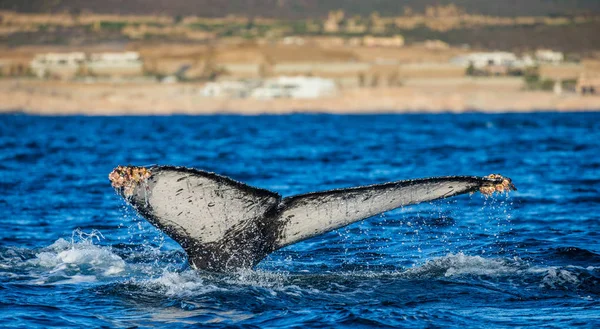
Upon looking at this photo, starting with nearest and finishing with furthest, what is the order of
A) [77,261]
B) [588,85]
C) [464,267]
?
[464,267], [77,261], [588,85]

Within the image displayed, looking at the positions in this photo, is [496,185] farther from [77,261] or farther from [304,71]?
[304,71]

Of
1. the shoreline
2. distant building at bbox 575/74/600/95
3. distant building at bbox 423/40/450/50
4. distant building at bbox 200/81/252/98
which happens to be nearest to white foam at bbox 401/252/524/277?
the shoreline

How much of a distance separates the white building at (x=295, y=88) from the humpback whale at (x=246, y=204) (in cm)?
10531

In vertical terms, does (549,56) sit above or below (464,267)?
above

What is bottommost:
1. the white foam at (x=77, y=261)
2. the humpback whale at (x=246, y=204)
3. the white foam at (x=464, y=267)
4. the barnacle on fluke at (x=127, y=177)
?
the white foam at (x=464, y=267)

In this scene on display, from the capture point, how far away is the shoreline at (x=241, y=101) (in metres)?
108

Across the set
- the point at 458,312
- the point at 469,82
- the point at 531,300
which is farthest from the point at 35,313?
the point at 469,82

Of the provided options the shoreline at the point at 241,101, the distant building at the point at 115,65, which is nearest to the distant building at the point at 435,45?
the shoreline at the point at 241,101

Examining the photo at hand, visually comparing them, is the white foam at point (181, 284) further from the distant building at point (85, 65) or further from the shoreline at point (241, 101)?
the distant building at point (85, 65)

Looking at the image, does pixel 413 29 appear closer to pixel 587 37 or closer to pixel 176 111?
pixel 587 37

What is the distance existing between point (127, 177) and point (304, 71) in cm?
12548

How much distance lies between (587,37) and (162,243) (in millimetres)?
174442

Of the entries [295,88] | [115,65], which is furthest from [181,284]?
[115,65]

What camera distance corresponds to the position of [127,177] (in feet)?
25.2
